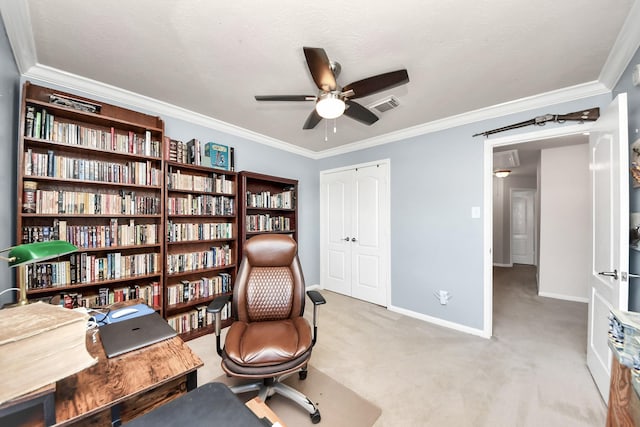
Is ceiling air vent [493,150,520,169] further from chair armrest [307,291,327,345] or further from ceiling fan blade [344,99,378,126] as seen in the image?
chair armrest [307,291,327,345]

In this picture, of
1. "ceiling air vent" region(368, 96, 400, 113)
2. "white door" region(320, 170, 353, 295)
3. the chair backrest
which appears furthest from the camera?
"white door" region(320, 170, 353, 295)

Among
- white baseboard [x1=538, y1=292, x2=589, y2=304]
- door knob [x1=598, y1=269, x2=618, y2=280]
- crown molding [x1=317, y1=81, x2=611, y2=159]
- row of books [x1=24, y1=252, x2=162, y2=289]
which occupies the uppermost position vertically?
crown molding [x1=317, y1=81, x2=611, y2=159]

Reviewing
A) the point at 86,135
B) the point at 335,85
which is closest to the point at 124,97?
the point at 86,135

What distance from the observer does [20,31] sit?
1.42 metres

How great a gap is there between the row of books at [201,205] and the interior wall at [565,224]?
4838 millimetres

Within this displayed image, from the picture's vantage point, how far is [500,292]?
12.7ft

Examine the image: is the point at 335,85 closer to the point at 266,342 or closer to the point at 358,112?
the point at 358,112

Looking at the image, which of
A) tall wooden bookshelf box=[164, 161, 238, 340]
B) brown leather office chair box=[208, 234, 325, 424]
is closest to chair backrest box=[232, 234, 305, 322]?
brown leather office chair box=[208, 234, 325, 424]

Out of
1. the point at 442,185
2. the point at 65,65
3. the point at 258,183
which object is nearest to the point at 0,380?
the point at 65,65

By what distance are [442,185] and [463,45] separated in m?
1.54

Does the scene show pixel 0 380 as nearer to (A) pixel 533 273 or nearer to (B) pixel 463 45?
(B) pixel 463 45

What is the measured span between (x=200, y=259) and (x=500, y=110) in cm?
355

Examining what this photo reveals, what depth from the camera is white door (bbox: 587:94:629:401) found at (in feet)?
4.53

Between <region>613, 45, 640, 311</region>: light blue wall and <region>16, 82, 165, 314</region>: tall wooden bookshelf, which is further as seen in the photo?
<region>16, 82, 165, 314</region>: tall wooden bookshelf
